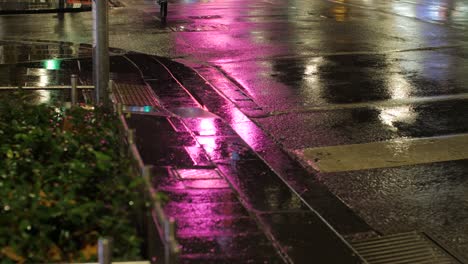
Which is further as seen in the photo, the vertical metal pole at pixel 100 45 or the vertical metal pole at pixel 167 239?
the vertical metal pole at pixel 100 45

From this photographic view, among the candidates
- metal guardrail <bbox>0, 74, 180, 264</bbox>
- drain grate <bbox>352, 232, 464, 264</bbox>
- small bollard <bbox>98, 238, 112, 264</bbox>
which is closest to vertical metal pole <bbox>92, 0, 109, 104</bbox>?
drain grate <bbox>352, 232, 464, 264</bbox>

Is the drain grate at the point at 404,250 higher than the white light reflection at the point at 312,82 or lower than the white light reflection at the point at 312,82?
higher

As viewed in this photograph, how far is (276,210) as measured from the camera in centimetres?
556

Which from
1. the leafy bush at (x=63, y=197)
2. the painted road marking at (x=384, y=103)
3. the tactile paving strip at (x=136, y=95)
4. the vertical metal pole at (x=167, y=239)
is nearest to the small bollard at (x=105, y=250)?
the leafy bush at (x=63, y=197)

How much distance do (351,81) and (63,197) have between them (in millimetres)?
8720

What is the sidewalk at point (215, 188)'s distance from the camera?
15.6ft

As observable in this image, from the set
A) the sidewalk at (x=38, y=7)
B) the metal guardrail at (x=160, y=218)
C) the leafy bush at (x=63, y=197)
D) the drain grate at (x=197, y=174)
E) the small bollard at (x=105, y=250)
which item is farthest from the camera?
the sidewalk at (x=38, y=7)

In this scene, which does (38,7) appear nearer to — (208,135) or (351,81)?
(351,81)

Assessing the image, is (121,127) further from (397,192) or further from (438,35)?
(438,35)

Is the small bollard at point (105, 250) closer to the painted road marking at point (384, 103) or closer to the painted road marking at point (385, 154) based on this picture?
the painted road marking at point (385, 154)

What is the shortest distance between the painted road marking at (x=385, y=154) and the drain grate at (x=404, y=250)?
1674 mm

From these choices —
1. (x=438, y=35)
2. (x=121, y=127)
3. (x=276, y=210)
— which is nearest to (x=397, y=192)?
(x=276, y=210)

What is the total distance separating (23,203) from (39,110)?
146cm

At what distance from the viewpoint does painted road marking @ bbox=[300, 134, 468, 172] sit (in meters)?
6.99
